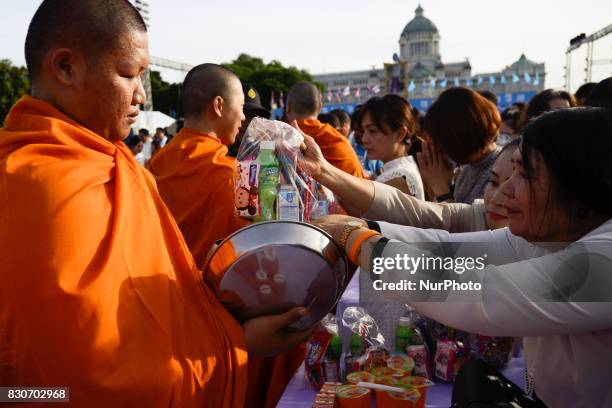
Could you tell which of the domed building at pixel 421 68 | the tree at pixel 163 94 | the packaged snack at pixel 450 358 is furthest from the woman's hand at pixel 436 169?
the domed building at pixel 421 68

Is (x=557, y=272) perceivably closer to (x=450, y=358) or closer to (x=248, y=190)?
(x=450, y=358)

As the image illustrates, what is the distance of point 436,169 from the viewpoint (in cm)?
354

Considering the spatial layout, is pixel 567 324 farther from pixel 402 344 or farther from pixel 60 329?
pixel 60 329

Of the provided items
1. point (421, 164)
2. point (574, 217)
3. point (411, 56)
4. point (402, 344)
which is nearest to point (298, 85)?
point (421, 164)

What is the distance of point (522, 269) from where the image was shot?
1.37m

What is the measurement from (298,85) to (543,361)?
5017 mm

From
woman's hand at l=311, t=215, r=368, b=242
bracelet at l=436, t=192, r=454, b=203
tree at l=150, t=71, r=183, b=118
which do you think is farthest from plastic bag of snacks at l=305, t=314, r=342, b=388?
tree at l=150, t=71, r=183, b=118

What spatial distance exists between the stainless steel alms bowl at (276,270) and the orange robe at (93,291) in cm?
9

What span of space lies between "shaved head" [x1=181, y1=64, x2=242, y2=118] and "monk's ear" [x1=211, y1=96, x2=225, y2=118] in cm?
2

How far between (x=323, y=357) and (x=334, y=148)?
3577 millimetres

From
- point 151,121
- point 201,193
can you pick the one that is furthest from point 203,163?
point 151,121

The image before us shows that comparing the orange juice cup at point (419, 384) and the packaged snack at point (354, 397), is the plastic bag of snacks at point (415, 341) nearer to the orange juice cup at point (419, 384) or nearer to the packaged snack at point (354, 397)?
the orange juice cup at point (419, 384)

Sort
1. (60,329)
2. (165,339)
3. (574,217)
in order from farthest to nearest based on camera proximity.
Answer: (574,217)
(165,339)
(60,329)

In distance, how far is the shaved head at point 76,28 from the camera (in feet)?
5.21
